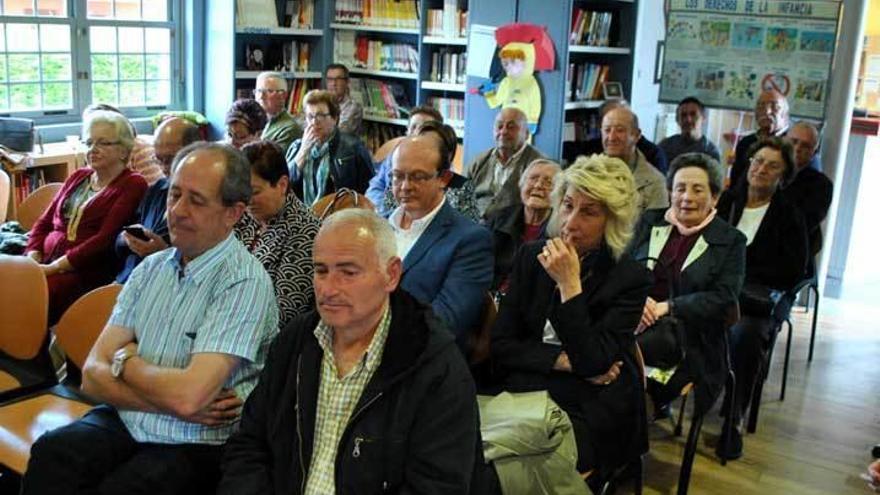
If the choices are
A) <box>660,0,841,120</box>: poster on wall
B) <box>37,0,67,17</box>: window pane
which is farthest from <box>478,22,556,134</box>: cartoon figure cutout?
<box>37,0,67,17</box>: window pane

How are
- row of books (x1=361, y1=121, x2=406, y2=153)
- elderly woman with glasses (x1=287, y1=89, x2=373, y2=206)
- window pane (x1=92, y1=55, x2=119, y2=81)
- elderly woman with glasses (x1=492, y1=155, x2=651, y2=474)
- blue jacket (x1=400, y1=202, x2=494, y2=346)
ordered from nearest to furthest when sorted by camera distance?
elderly woman with glasses (x1=492, y1=155, x2=651, y2=474) → blue jacket (x1=400, y1=202, x2=494, y2=346) → elderly woman with glasses (x1=287, y1=89, x2=373, y2=206) → window pane (x1=92, y1=55, x2=119, y2=81) → row of books (x1=361, y1=121, x2=406, y2=153)

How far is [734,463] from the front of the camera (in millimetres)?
3656

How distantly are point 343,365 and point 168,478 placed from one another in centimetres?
59

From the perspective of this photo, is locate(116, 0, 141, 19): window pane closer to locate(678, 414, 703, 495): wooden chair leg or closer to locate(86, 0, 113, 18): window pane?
locate(86, 0, 113, 18): window pane

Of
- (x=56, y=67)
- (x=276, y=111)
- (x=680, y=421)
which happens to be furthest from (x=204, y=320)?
(x=56, y=67)

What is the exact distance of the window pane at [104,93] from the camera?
6.50 meters

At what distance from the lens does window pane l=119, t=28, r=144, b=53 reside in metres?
6.66

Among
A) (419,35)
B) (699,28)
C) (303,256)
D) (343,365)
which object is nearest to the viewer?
(343,365)

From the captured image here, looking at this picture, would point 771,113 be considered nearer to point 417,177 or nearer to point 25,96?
point 417,177

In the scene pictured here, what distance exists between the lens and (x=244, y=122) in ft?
16.3

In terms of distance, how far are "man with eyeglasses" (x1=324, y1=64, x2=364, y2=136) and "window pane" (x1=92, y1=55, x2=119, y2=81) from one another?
169 centimetres

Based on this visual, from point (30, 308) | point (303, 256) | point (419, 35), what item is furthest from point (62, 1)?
point (303, 256)

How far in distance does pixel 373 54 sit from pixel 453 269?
491 cm

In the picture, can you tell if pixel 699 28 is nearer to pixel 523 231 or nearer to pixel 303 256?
pixel 523 231
